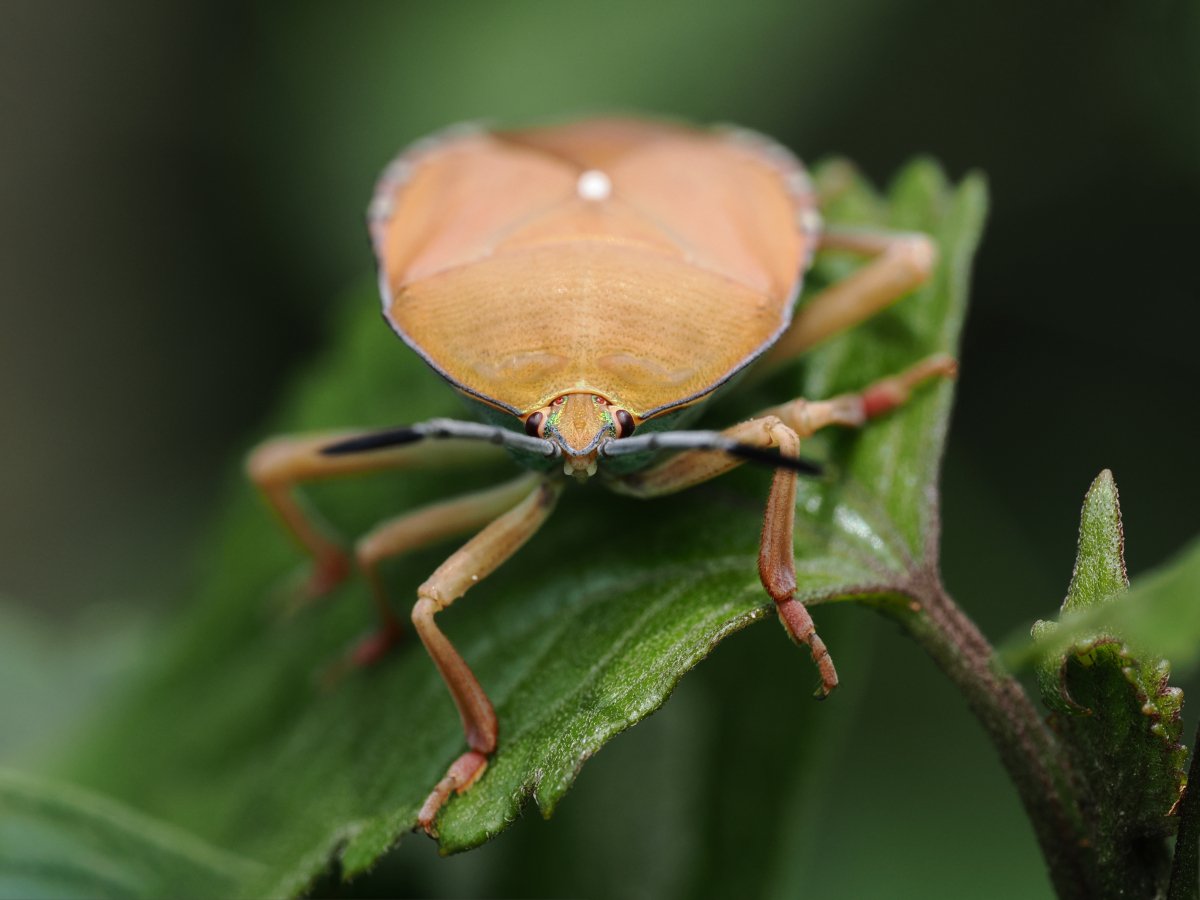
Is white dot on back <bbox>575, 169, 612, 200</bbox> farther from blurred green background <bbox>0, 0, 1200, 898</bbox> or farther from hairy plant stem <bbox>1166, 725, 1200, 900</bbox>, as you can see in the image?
hairy plant stem <bbox>1166, 725, 1200, 900</bbox>

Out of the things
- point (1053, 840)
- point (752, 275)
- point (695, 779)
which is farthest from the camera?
point (695, 779)

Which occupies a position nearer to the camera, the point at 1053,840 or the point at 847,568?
the point at 1053,840

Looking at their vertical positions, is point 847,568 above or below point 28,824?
above

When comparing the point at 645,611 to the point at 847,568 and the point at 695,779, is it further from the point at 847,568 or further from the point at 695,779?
the point at 695,779

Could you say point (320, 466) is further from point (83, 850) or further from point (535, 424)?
point (83, 850)

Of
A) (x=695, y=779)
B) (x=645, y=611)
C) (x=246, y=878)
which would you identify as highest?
(x=645, y=611)

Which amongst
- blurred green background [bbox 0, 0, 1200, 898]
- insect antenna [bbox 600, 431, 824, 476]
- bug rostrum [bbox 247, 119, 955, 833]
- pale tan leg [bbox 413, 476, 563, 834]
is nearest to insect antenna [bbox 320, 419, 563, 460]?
bug rostrum [bbox 247, 119, 955, 833]

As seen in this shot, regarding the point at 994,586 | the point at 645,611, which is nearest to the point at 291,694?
the point at 645,611
